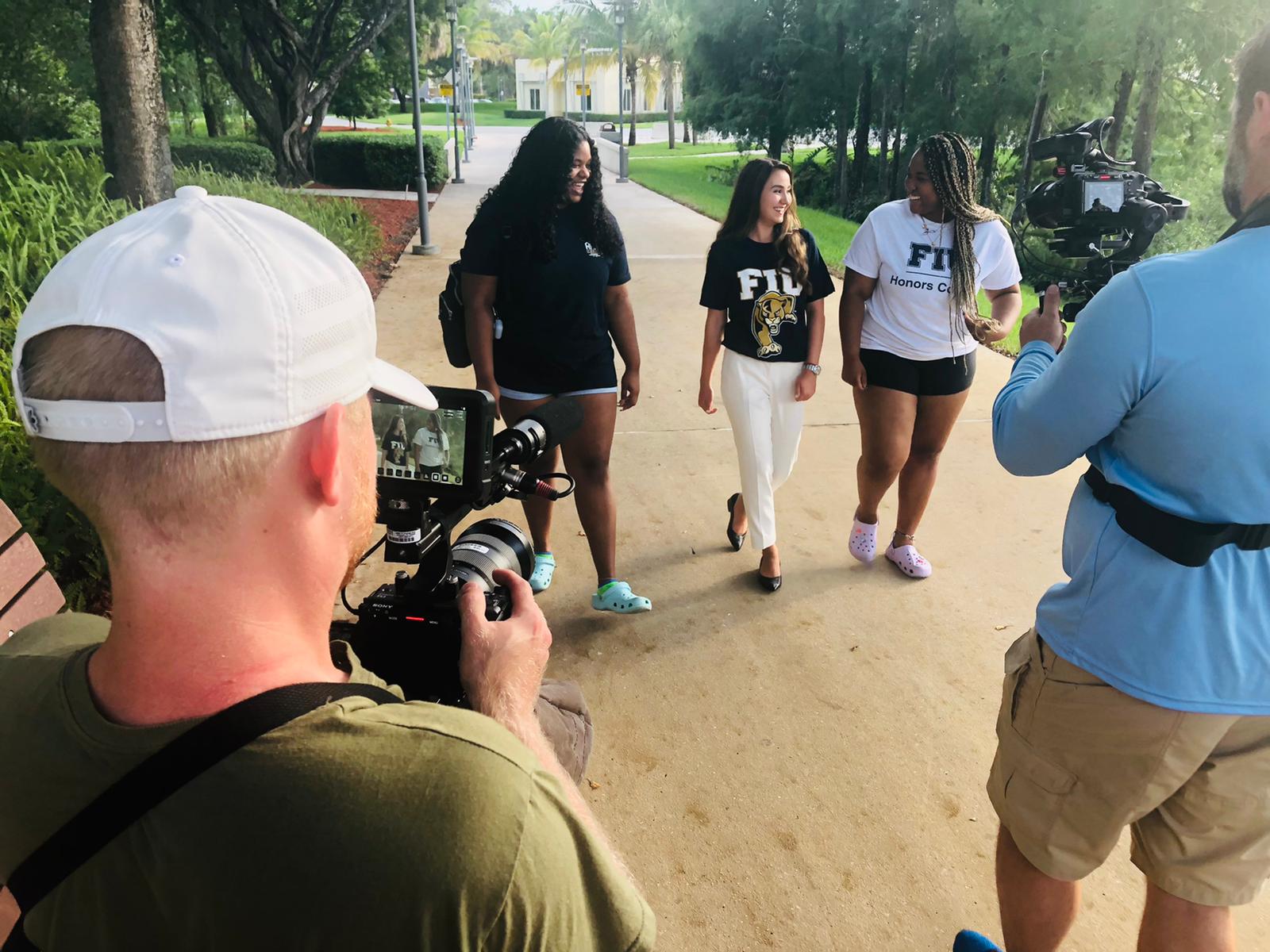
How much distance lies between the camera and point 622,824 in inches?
111

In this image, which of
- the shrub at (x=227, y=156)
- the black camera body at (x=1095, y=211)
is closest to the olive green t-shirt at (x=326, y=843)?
the black camera body at (x=1095, y=211)

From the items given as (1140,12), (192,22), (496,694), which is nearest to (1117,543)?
(496,694)

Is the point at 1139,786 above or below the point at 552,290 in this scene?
below

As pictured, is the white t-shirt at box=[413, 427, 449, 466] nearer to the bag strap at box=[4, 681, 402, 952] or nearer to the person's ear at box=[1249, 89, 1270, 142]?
the bag strap at box=[4, 681, 402, 952]

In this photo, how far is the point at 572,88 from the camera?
283 ft

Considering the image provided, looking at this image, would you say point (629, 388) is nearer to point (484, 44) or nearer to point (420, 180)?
point (420, 180)

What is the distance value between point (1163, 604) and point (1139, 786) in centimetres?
35

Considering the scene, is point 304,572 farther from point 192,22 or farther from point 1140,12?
point 192,22

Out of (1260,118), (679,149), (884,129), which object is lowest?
Result: (679,149)

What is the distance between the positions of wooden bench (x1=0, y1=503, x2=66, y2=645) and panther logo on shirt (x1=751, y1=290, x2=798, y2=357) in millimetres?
2666

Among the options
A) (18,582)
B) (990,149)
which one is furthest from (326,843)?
(990,149)

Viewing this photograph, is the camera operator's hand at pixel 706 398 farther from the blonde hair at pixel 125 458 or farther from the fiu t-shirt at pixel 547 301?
the blonde hair at pixel 125 458

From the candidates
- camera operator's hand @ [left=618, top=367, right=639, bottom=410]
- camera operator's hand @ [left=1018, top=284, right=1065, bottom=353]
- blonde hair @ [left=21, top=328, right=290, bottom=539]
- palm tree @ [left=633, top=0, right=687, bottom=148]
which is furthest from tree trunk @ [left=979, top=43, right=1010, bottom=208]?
blonde hair @ [left=21, top=328, right=290, bottom=539]

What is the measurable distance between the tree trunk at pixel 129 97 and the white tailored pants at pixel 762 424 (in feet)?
23.2
